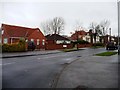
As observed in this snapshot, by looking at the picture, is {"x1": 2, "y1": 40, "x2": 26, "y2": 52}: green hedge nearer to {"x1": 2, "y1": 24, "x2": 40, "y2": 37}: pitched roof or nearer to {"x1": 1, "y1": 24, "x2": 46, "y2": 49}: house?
{"x1": 1, "y1": 24, "x2": 46, "y2": 49}: house

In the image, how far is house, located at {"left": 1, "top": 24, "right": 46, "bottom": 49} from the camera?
46.8 meters

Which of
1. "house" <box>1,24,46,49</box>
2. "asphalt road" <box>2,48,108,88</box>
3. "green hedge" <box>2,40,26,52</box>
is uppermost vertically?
"house" <box>1,24,46,49</box>

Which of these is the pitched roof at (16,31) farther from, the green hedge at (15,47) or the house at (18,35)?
the green hedge at (15,47)

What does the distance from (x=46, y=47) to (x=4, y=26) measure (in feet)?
44.5

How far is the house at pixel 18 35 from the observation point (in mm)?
46750

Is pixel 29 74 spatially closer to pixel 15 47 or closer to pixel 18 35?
pixel 15 47

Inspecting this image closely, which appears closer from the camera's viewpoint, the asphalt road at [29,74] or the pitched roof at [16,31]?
the asphalt road at [29,74]

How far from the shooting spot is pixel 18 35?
49.0 meters

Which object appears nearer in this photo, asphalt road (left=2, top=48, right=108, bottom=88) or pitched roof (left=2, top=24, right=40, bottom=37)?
asphalt road (left=2, top=48, right=108, bottom=88)

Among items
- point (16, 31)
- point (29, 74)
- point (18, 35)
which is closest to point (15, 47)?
point (18, 35)

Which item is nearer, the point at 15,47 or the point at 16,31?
the point at 15,47

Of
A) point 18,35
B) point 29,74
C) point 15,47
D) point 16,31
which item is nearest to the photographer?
point 29,74

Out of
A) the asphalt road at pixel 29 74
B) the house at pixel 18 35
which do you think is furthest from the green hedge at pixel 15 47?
the asphalt road at pixel 29 74

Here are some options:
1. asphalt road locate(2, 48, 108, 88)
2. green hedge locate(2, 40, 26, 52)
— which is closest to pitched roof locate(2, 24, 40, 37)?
green hedge locate(2, 40, 26, 52)
